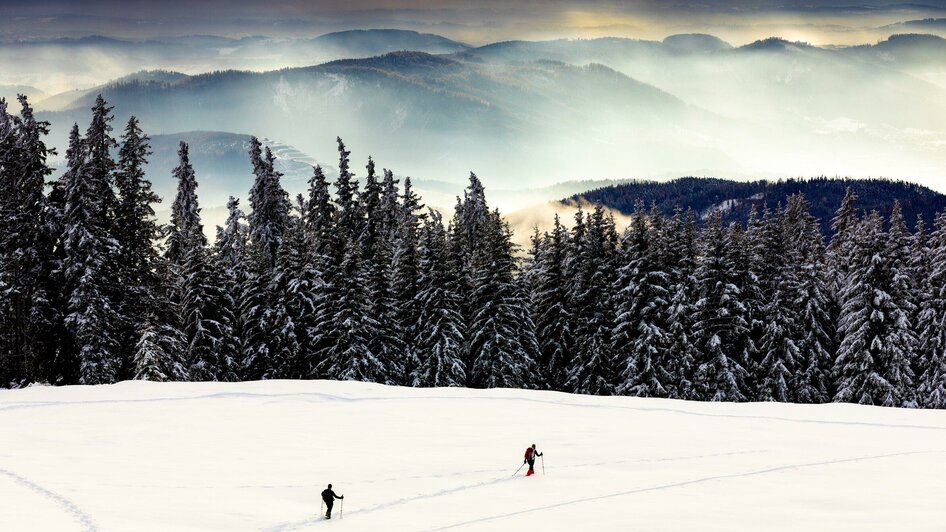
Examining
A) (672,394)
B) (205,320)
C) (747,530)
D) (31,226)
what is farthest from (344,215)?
(747,530)

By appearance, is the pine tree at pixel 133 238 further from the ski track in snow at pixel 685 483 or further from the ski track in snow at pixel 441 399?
the ski track in snow at pixel 685 483

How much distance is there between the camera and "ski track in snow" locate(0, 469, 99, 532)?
902 inches

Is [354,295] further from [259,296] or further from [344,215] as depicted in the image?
[344,215]

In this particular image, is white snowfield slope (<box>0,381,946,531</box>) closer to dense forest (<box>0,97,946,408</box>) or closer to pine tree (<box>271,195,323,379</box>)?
dense forest (<box>0,97,946,408</box>)

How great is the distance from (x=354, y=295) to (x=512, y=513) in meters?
37.8

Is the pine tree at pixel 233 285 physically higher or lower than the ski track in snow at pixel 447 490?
higher

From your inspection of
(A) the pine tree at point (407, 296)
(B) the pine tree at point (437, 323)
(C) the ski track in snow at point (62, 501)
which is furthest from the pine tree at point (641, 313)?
(C) the ski track in snow at point (62, 501)

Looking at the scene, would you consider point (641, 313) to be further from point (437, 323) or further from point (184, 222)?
point (184, 222)

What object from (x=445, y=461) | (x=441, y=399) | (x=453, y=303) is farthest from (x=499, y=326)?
(x=445, y=461)

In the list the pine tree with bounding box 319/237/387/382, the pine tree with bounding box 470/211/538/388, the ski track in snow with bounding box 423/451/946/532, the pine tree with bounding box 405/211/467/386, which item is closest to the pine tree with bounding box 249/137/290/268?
the pine tree with bounding box 319/237/387/382

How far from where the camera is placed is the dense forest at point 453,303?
5703 cm

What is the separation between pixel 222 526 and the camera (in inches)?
915

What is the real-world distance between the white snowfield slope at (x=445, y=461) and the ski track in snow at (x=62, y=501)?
101 millimetres

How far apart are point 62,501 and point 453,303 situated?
137 ft
